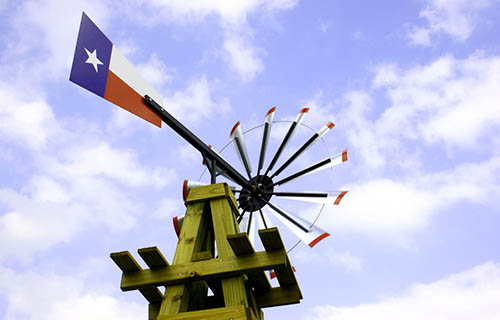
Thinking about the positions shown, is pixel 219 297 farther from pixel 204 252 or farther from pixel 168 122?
pixel 168 122

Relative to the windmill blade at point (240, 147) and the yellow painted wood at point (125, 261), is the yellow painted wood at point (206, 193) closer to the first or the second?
the yellow painted wood at point (125, 261)

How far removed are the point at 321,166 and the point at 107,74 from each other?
2.76 metres

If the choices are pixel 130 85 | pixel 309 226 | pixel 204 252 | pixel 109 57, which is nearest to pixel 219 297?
pixel 204 252

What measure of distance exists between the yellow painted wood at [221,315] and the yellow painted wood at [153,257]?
0.51 metres

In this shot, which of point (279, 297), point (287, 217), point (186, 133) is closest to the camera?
point (279, 297)

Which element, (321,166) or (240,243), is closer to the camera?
(240,243)

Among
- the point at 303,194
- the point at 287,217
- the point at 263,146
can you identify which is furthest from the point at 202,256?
the point at 263,146

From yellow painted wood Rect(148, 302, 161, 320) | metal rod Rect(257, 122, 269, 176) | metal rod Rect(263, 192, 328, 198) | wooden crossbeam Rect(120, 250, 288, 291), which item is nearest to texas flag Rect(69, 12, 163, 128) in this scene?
wooden crossbeam Rect(120, 250, 288, 291)

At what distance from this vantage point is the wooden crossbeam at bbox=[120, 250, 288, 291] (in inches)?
145

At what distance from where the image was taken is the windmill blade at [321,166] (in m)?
5.63

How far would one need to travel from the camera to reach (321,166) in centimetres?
569

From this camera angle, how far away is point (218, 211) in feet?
14.0

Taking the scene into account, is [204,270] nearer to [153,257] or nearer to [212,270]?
[212,270]

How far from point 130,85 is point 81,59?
1.66ft
